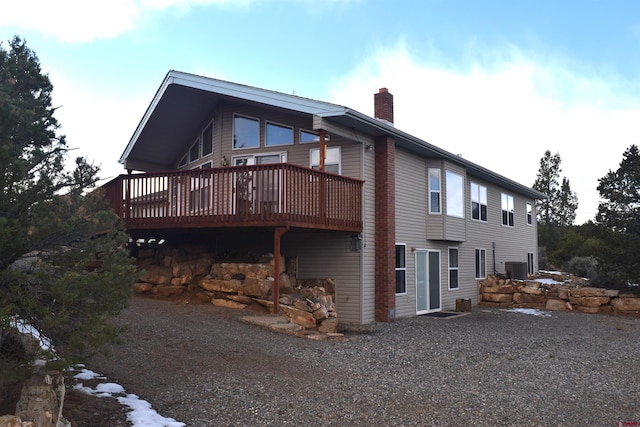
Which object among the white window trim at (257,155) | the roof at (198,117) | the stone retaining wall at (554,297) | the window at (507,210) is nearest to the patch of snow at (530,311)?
the stone retaining wall at (554,297)

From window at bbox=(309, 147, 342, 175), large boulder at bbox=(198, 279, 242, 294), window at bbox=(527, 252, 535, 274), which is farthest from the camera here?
window at bbox=(527, 252, 535, 274)

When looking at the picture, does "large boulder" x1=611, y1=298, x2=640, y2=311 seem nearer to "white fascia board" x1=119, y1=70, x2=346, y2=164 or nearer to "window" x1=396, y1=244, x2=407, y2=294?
"window" x1=396, y1=244, x2=407, y2=294

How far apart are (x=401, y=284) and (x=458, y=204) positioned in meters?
4.10

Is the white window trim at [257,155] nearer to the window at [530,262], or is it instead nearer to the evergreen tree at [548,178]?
the window at [530,262]

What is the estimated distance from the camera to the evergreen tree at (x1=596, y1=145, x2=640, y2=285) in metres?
17.3

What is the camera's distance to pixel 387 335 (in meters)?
11.7

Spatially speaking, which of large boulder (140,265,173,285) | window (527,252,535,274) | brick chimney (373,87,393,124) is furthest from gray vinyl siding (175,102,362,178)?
window (527,252,535,274)

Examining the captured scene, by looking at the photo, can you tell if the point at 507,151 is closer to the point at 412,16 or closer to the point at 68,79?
the point at 412,16

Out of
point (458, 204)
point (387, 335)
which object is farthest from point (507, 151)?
point (387, 335)

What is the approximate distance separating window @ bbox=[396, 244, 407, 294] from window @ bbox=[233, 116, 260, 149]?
16.2ft

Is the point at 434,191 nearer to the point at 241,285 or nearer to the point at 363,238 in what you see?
the point at 363,238

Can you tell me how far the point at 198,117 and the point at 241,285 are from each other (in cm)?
652

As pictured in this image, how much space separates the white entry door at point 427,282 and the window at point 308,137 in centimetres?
460

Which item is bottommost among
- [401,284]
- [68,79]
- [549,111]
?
[401,284]
